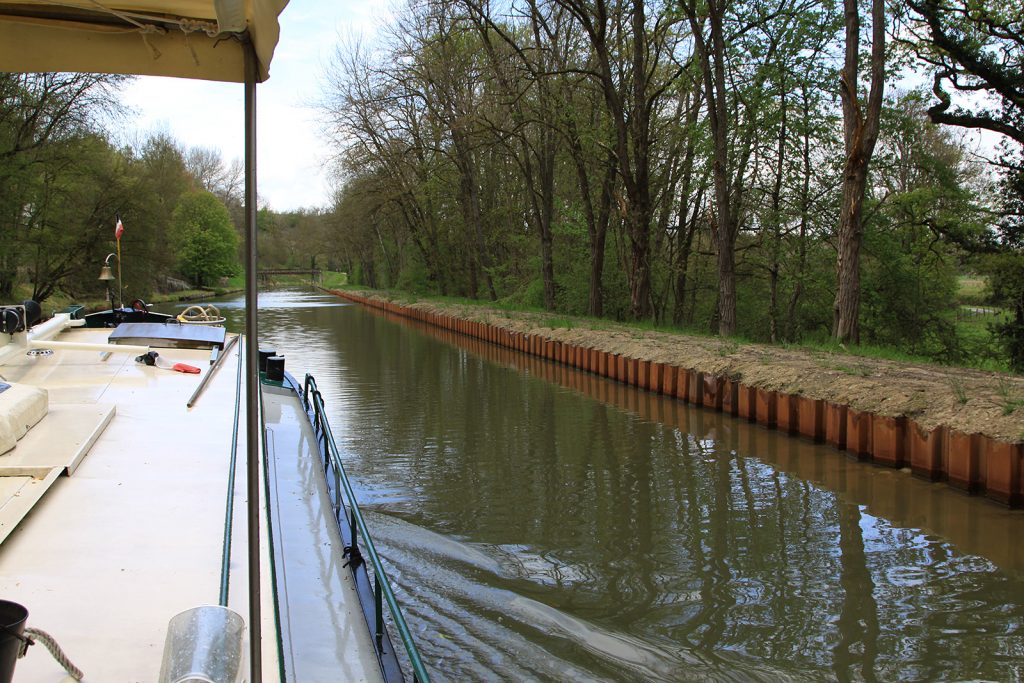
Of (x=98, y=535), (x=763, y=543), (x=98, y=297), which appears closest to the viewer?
(x=98, y=535)

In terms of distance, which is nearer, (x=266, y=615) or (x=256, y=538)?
(x=256, y=538)

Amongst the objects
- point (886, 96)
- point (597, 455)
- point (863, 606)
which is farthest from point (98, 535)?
point (886, 96)

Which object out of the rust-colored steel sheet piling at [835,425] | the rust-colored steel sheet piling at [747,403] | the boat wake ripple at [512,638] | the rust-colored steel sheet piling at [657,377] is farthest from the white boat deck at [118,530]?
the rust-colored steel sheet piling at [657,377]

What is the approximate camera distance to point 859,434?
9.51 meters

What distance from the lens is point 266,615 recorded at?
2.88 metres

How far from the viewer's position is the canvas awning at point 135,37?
2141mm

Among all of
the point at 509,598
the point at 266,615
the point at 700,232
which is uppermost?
the point at 700,232

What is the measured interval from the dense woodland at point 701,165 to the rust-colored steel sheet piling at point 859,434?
608cm

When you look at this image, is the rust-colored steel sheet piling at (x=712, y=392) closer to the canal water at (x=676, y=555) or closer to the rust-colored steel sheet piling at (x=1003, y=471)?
the canal water at (x=676, y=555)

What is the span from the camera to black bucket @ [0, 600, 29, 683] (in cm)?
191

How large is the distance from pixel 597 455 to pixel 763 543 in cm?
342

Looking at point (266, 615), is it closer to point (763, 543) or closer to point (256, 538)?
point (256, 538)

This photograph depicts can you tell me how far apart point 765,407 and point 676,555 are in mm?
5416

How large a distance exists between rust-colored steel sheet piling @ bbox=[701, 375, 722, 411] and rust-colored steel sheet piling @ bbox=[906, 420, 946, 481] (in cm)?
383
